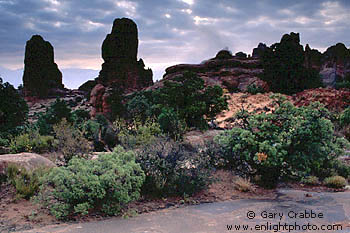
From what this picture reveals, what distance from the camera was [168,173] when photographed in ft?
26.2

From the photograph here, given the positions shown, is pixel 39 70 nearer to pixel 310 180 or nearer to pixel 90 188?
pixel 310 180

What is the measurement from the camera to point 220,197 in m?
7.86

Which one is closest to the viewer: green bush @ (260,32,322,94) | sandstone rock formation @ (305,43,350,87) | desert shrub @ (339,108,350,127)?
desert shrub @ (339,108,350,127)

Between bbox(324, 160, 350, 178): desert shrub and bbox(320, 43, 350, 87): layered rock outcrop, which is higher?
bbox(320, 43, 350, 87): layered rock outcrop

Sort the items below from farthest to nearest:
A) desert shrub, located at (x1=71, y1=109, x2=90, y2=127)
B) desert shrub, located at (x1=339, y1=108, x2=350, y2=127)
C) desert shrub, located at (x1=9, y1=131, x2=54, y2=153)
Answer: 1. desert shrub, located at (x1=71, y1=109, x2=90, y2=127)
2. desert shrub, located at (x1=339, y1=108, x2=350, y2=127)
3. desert shrub, located at (x1=9, y1=131, x2=54, y2=153)

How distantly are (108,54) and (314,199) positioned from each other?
169 ft

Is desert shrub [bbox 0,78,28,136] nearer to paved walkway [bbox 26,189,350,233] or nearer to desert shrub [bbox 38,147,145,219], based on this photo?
desert shrub [bbox 38,147,145,219]

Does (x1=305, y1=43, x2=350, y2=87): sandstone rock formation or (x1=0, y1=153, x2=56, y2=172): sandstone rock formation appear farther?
(x1=305, y1=43, x2=350, y2=87): sandstone rock formation

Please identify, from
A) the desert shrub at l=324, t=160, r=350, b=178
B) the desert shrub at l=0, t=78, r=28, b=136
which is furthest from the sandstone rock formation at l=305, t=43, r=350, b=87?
the desert shrub at l=0, t=78, r=28, b=136

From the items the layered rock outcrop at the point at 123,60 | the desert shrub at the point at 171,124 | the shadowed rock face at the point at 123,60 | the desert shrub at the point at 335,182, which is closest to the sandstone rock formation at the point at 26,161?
the desert shrub at the point at 171,124

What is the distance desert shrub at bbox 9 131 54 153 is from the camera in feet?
44.7

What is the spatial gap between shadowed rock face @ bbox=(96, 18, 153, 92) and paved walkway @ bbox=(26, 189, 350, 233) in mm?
47004

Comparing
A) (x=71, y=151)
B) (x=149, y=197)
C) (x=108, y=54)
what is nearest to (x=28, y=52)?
(x=108, y=54)

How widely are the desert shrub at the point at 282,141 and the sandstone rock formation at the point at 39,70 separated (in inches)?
2540
